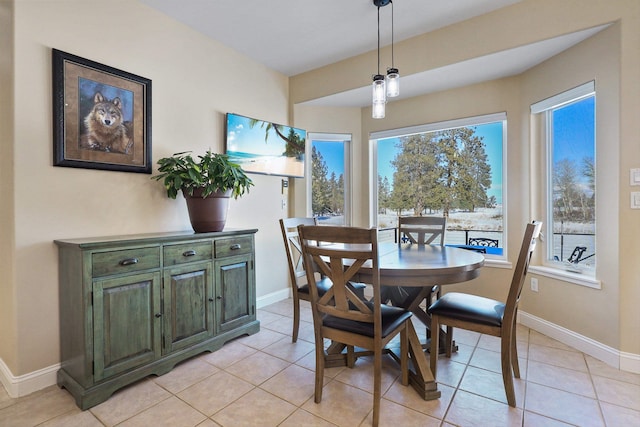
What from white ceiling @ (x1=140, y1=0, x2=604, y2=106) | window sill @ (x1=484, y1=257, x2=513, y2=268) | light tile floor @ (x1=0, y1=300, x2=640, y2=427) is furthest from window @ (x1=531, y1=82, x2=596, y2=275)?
light tile floor @ (x1=0, y1=300, x2=640, y2=427)

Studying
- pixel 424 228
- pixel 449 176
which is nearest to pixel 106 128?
pixel 424 228

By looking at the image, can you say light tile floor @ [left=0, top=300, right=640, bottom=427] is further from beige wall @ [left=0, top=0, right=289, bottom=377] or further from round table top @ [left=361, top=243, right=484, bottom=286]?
round table top @ [left=361, top=243, right=484, bottom=286]

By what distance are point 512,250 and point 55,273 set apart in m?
3.78

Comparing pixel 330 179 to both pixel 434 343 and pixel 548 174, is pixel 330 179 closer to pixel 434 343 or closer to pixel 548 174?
pixel 548 174

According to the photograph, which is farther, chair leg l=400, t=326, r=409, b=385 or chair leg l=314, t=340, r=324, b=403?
chair leg l=400, t=326, r=409, b=385

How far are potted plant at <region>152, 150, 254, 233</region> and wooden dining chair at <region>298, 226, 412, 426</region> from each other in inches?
41.1

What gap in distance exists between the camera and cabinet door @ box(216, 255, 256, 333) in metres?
2.46

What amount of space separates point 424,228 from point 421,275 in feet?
4.58

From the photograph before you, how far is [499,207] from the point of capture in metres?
3.25

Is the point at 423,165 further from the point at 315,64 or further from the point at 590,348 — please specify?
→ the point at 590,348

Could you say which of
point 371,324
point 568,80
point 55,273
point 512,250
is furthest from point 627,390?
point 55,273

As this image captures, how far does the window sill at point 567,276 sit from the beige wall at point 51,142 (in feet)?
10.6

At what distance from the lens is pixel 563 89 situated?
101 inches

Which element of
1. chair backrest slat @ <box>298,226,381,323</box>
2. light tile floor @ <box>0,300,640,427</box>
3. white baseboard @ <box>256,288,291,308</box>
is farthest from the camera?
white baseboard @ <box>256,288,291,308</box>
